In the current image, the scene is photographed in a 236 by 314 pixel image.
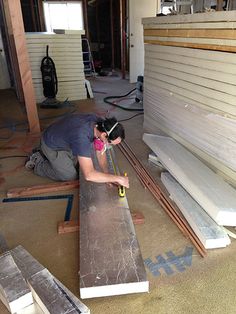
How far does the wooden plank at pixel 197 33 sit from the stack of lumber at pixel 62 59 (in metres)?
2.73

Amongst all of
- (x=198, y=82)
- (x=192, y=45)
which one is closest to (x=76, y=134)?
(x=198, y=82)

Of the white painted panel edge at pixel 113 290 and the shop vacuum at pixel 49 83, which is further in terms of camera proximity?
the shop vacuum at pixel 49 83

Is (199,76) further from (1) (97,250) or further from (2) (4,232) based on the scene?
(2) (4,232)

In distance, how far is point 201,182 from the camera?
7.45ft

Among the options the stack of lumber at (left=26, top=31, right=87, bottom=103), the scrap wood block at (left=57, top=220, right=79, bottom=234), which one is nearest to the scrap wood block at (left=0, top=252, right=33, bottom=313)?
the scrap wood block at (left=57, top=220, right=79, bottom=234)

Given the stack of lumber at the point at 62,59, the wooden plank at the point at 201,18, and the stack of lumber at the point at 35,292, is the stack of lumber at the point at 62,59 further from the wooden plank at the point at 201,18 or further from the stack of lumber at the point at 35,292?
the stack of lumber at the point at 35,292

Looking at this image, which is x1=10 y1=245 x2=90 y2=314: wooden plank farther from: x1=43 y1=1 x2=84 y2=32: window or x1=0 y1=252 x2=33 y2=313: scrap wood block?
x1=43 y1=1 x2=84 y2=32: window

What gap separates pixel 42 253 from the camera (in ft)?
6.43

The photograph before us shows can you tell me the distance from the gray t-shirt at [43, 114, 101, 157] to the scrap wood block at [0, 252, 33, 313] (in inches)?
35.4

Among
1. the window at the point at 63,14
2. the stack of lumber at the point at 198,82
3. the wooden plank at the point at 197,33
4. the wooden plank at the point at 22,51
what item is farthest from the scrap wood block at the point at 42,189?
the window at the point at 63,14

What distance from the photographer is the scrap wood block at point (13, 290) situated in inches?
56.6

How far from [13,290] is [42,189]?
1.29 meters

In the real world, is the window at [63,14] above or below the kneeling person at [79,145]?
above

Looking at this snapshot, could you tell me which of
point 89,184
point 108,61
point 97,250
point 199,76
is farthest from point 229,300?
point 108,61
